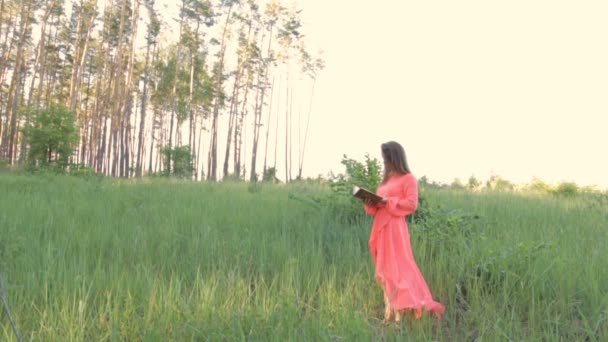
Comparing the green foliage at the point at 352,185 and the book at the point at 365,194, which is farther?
the green foliage at the point at 352,185

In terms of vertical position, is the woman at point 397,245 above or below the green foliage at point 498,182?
below

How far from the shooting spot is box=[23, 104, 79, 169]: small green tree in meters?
16.4

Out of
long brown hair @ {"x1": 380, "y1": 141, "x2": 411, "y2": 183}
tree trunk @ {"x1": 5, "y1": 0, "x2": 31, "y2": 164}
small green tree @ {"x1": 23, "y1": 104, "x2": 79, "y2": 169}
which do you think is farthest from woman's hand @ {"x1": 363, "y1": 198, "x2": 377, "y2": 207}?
tree trunk @ {"x1": 5, "y1": 0, "x2": 31, "y2": 164}

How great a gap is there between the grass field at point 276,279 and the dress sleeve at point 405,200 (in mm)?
755

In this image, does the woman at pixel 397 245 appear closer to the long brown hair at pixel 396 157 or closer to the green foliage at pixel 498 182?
the long brown hair at pixel 396 157

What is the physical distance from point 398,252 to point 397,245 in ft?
0.20

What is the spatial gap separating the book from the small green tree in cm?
1611

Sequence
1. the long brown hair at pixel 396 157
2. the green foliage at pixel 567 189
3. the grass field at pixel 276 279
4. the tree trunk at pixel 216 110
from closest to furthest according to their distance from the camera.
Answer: the grass field at pixel 276 279 < the long brown hair at pixel 396 157 < the green foliage at pixel 567 189 < the tree trunk at pixel 216 110

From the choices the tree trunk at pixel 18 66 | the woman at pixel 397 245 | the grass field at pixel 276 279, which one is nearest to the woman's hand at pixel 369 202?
the woman at pixel 397 245

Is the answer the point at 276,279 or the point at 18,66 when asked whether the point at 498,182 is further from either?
the point at 18,66

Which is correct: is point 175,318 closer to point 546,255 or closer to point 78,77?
point 546,255

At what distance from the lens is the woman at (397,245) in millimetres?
3488

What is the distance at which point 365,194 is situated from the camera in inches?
138

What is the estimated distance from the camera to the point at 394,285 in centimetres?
359
